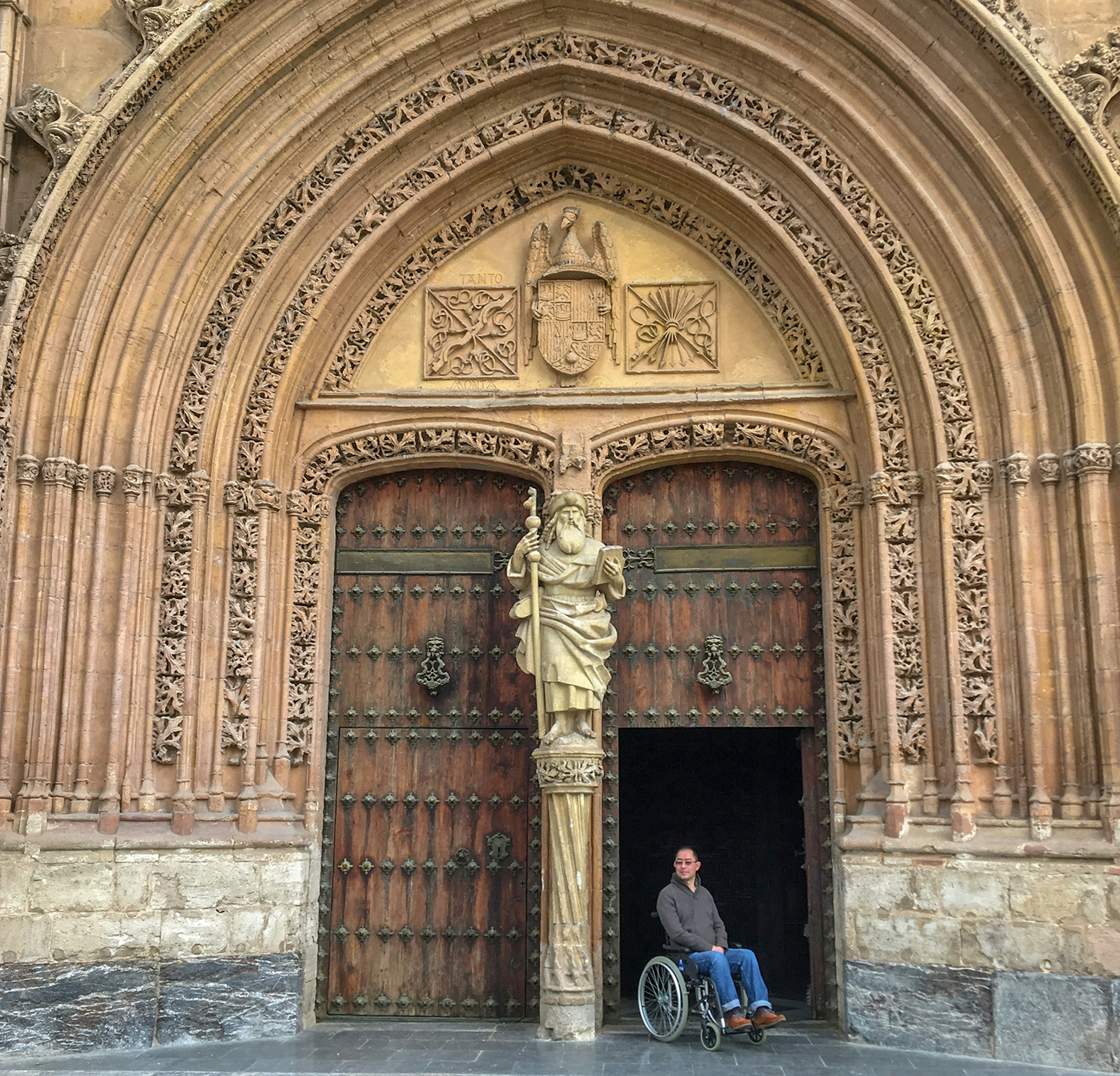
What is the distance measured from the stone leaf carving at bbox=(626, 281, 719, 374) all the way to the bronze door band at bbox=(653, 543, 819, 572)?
1.42m

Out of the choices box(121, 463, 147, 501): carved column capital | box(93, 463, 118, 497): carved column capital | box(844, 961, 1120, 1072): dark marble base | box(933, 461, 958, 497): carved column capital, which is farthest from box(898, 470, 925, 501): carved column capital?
box(93, 463, 118, 497): carved column capital

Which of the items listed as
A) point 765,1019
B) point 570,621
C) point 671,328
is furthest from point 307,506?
point 765,1019

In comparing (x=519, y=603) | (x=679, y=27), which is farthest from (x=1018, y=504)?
(x=679, y=27)

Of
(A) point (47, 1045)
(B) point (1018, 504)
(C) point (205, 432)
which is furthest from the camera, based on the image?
(C) point (205, 432)

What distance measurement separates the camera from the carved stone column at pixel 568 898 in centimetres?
828

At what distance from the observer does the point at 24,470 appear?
8.48m

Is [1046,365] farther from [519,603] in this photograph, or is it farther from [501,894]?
[501,894]

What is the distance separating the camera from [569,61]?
959 cm

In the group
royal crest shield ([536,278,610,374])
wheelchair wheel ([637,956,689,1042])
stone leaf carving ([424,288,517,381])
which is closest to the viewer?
wheelchair wheel ([637,956,689,1042])

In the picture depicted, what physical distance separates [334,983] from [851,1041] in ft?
12.3

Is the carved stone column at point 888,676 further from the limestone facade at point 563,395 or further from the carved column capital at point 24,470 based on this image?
the carved column capital at point 24,470

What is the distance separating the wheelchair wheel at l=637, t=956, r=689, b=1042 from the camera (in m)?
7.96

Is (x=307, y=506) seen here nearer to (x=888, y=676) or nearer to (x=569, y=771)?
(x=569, y=771)

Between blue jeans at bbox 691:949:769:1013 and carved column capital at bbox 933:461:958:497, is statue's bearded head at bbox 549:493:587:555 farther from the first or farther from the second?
blue jeans at bbox 691:949:769:1013
